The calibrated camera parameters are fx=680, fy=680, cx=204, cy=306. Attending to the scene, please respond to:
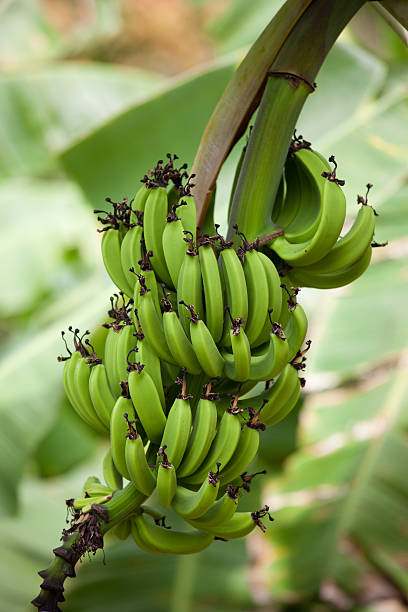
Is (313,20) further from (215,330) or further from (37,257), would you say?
(37,257)

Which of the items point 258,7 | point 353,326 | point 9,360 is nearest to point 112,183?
A: point 9,360

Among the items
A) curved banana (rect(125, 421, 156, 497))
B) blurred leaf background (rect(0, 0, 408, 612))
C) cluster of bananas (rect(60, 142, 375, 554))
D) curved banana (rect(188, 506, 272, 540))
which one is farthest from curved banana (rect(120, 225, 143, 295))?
blurred leaf background (rect(0, 0, 408, 612))

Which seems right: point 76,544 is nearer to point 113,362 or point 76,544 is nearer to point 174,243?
point 113,362

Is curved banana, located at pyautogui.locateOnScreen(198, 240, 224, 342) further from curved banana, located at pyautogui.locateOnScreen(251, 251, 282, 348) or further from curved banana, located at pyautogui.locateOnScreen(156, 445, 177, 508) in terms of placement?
curved banana, located at pyautogui.locateOnScreen(156, 445, 177, 508)

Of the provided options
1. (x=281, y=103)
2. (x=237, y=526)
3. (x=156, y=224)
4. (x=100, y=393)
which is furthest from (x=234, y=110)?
(x=237, y=526)

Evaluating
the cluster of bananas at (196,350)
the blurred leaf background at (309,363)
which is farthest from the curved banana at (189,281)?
the blurred leaf background at (309,363)

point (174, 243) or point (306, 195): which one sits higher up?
point (306, 195)

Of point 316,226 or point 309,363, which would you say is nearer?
point 316,226
